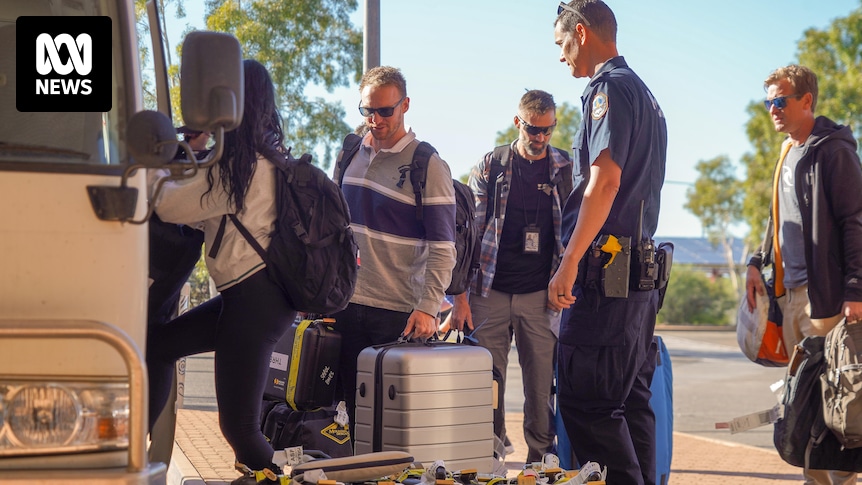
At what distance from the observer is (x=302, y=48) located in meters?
19.7

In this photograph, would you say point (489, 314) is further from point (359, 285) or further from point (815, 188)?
point (815, 188)

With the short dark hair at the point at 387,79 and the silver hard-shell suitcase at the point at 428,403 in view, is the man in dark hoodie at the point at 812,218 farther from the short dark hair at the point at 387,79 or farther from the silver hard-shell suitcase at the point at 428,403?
the short dark hair at the point at 387,79

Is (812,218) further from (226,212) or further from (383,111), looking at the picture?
(226,212)

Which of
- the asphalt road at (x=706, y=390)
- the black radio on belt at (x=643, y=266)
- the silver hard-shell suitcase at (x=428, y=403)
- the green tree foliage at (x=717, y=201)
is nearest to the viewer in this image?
the black radio on belt at (x=643, y=266)

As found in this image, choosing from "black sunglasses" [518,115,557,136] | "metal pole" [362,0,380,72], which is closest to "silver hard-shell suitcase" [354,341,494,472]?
"black sunglasses" [518,115,557,136]

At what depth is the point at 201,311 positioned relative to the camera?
13.8ft

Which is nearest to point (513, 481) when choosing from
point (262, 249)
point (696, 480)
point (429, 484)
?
point (429, 484)

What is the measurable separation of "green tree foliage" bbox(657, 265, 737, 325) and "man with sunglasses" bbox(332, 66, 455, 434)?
3647cm

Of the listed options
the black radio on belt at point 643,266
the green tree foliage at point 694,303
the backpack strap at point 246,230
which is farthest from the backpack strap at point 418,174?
the green tree foliage at point 694,303

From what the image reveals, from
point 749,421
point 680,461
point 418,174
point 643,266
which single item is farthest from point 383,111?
point 680,461

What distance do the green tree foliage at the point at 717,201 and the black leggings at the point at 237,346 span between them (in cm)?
5582

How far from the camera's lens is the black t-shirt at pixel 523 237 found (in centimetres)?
682

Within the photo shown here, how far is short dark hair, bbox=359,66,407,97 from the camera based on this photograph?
5.60 metres

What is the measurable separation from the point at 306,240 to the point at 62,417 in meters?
1.46
